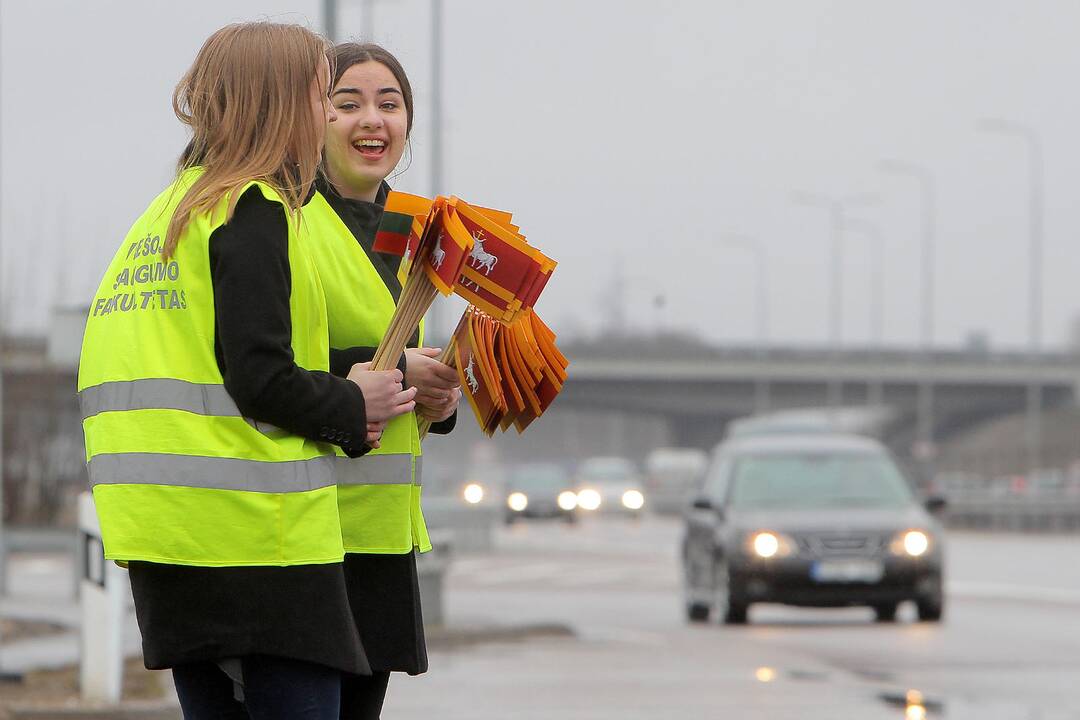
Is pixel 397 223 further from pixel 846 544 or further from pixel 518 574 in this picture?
pixel 518 574

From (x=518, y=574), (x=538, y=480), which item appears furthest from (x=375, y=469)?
(x=538, y=480)

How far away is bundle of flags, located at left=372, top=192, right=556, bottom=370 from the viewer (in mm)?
4191

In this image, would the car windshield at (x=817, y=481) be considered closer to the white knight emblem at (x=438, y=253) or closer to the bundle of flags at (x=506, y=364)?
the bundle of flags at (x=506, y=364)

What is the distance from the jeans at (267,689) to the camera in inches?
151

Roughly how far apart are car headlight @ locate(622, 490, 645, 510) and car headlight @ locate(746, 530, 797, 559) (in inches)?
1741

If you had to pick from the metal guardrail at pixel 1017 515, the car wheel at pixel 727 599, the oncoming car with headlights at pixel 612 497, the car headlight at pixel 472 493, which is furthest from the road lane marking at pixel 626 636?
the oncoming car with headlights at pixel 612 497

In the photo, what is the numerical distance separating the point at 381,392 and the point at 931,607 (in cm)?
1424

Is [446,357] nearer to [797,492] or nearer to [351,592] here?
[351,592]

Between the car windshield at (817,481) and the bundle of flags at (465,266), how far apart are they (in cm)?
1431

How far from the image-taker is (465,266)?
421cm

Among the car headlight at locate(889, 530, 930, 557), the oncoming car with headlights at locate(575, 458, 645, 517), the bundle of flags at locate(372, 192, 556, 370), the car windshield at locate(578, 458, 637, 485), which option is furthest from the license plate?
the car windshield at locate(578, 458, 637, 485)

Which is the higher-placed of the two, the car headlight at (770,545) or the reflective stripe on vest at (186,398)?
the reflective stripe on vest at (186,398)

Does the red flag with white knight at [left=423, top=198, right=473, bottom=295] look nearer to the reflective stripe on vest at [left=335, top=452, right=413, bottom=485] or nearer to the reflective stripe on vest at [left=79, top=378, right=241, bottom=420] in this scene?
the reflective stripe on vest at [left=335, top=452, right=413, bottom=485]

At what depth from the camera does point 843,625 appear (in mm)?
18078
